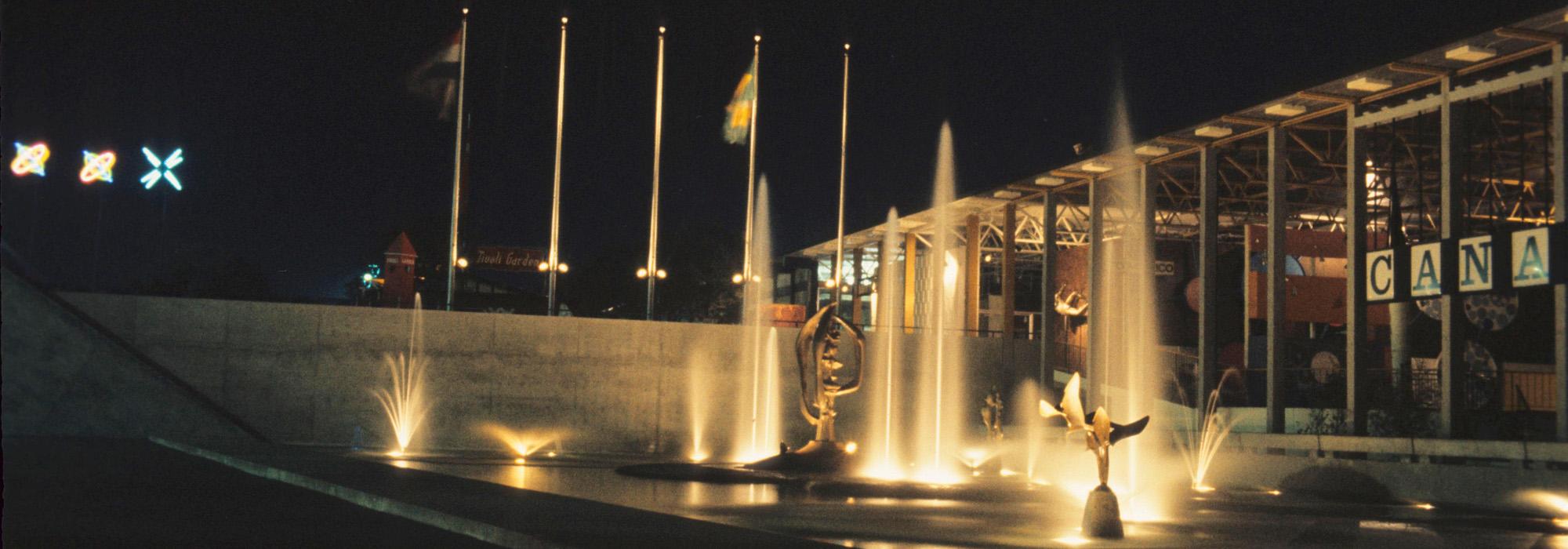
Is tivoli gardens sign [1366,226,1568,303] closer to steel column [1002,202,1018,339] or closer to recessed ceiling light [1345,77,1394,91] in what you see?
recessed ceiling light [1345,77,1394,91]

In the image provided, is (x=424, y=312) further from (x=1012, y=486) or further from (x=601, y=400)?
(x=1012, y=486)

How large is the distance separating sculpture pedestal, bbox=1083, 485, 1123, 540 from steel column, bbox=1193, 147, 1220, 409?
1653 centimetres

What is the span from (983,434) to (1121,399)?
3.56 metres

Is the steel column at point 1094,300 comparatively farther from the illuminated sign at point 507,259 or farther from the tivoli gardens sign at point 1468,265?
the illuminated sign at point 507,259

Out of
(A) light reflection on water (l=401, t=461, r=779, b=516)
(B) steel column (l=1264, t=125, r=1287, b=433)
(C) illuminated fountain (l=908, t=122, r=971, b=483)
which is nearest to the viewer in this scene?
(A) light reflection on water (l=401, t=461, r=779, b=516)

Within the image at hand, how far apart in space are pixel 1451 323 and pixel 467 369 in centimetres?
2040

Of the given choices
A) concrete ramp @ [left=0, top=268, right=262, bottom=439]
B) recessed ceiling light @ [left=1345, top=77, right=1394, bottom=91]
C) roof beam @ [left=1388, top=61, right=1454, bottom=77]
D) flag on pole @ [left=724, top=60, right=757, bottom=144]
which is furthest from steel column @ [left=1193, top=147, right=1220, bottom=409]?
concrete ramp @ [left=0, top=268, right=262, bottom=439]

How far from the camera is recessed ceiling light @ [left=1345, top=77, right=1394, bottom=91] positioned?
22156mm

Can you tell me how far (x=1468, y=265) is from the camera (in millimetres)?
19234

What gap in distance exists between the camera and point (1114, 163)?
3050 cm

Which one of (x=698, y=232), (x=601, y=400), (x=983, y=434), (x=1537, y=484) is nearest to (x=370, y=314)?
(x=601, y=400)

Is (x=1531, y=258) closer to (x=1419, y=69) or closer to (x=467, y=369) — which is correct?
(x=1419, y=69)

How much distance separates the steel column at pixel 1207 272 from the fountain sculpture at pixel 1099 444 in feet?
53.2

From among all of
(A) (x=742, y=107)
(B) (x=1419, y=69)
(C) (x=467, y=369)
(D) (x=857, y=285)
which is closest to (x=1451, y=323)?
(B) (x=1419, y=69)
